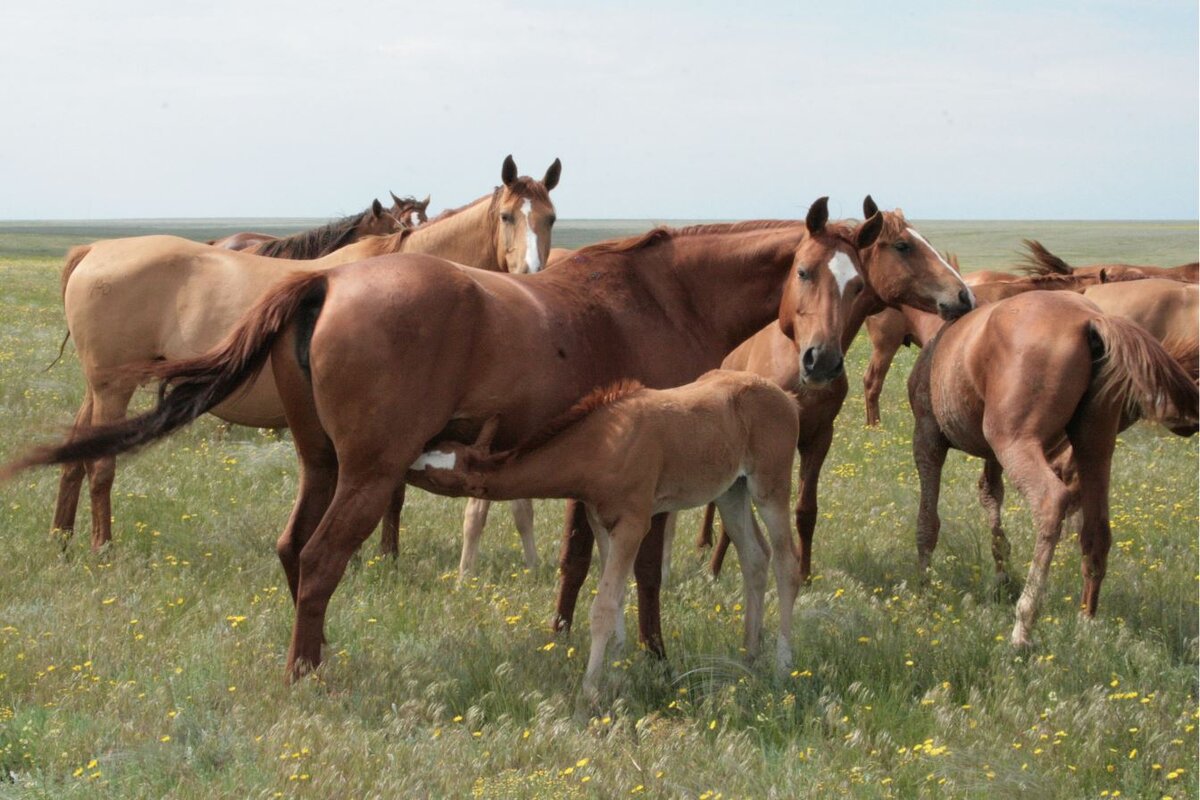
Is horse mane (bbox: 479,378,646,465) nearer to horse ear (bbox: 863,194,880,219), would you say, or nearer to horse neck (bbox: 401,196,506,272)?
horse ear (bbox: 863,194,880,219)

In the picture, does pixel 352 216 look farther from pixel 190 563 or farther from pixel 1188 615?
pixel 1188 615

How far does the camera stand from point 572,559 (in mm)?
6465

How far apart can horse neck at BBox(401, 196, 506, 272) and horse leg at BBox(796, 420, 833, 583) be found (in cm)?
281

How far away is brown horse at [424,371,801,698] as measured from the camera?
213 inches

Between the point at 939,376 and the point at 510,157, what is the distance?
3790mm

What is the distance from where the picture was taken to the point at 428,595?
7285 millimetres

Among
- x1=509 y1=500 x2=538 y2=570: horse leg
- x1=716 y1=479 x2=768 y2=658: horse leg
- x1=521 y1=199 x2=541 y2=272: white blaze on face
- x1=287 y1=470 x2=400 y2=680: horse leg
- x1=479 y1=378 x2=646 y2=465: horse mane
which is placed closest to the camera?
x1=479 y1=378 x2=646 y2=465: horse mane

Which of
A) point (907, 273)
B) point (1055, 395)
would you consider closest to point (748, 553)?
point (1055, 395)

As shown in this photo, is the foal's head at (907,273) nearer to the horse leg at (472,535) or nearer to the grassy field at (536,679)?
the grassy field at (536,679)

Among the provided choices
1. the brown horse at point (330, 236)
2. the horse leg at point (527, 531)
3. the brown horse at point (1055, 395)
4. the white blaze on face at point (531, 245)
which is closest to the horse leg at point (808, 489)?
the brown horse at point (1055, 395)

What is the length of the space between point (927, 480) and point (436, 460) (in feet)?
13.3

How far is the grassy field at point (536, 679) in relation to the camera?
4.58m

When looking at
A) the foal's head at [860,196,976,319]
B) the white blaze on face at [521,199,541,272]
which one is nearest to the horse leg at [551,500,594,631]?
the foal's head at [860,196,976,319]

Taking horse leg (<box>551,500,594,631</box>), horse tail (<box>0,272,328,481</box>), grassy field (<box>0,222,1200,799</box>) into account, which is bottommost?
grassy field (<box>0,222,1200,799</box>)
